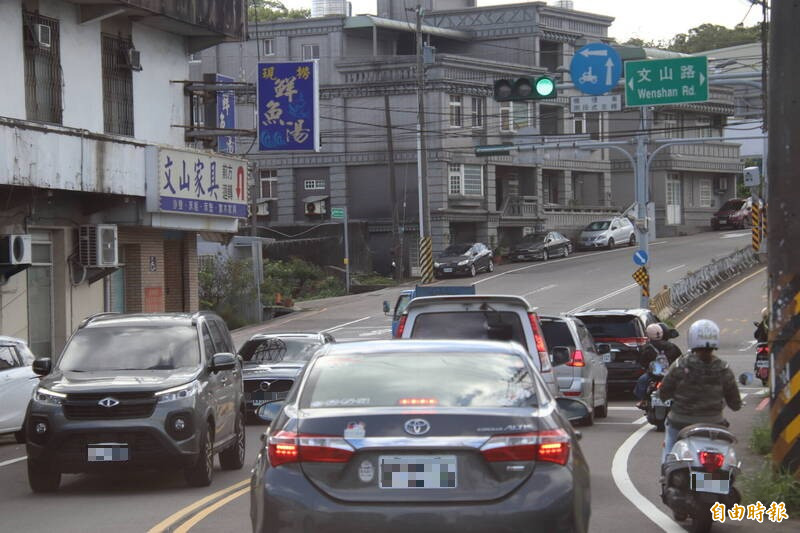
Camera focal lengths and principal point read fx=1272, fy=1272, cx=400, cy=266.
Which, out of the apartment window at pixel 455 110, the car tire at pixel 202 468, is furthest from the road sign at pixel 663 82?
the apartment window at pixel 455 110

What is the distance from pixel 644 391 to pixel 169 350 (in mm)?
6680

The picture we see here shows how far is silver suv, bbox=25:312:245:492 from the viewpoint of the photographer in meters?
12.5

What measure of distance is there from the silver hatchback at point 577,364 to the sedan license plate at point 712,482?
8.90 meters

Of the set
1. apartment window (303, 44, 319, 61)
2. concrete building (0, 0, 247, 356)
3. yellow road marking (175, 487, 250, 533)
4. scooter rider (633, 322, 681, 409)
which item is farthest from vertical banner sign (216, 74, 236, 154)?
apartment window (303, 44, 319, 61)

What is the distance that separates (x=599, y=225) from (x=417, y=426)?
209ft

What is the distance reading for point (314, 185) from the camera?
222ft

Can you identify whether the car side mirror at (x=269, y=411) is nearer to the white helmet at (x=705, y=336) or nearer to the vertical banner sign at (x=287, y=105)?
the white helmet at (x=705, y=336)

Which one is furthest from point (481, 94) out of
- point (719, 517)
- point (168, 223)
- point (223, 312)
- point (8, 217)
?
point (719, 517)

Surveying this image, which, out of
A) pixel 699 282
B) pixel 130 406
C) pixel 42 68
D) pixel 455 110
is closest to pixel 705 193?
pixel 455 110

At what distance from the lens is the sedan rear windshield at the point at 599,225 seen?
69.1 meters

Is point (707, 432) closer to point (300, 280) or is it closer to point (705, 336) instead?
point (705, 336)

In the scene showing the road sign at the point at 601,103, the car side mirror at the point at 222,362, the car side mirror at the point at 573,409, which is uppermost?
the road sign at the point at 601,103

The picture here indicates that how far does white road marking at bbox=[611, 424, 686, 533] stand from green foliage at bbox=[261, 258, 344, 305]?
3653 cm

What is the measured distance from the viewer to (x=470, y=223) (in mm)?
67625
